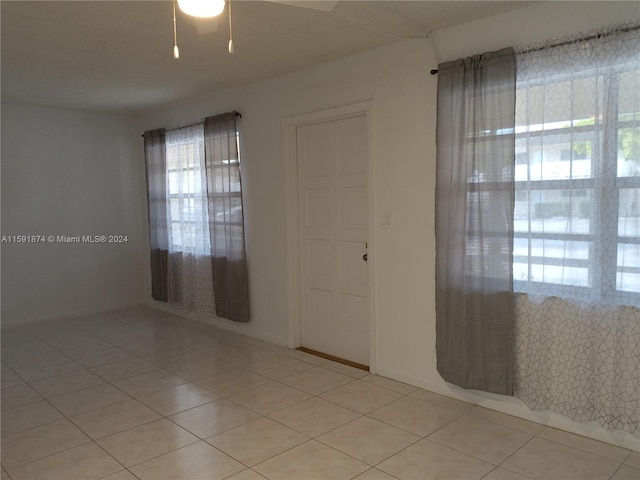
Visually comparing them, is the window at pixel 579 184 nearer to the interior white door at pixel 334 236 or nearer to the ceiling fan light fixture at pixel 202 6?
the interior white door at pixel 334 236

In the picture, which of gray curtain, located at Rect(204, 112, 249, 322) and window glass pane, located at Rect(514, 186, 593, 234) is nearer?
window glass pane, located at Rect(514, 186, 593, 234)

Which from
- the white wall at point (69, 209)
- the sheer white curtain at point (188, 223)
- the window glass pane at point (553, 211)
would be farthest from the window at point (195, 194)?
the window glass pane at point (553, 211)

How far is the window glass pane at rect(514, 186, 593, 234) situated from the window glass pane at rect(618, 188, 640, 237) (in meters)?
0.15

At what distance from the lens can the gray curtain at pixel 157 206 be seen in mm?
6066

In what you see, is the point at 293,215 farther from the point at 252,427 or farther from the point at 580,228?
the point at 580,228

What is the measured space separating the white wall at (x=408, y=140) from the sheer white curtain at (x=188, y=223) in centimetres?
128

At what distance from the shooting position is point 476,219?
127 inches

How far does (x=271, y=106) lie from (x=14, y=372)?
3.26 metres

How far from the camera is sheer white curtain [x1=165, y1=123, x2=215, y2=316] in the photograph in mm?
5508

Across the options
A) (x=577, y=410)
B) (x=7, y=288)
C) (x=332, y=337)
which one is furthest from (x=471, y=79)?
(x=7, y=288)

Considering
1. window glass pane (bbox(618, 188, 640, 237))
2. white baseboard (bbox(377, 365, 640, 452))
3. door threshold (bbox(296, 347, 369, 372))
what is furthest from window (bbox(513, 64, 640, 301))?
door threshold (bbox(296, 347, 369, 372))

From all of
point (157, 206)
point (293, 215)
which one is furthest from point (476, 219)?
point (157, 206)

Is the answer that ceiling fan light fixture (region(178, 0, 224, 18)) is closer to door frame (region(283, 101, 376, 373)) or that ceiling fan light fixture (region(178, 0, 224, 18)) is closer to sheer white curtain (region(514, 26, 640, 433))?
sheer white curtain (region(514, 26, 640, 433))

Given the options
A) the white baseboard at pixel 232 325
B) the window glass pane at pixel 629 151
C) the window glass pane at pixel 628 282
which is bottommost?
the white baseboard at pixel 232 325
